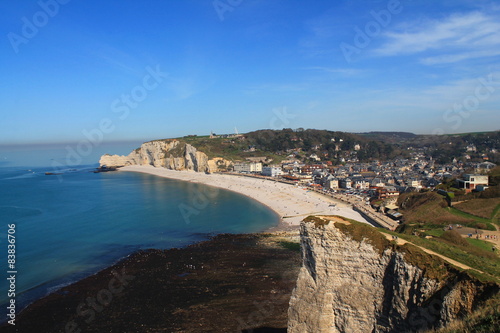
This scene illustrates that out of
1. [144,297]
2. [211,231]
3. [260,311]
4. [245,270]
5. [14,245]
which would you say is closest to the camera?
→ [260,311]

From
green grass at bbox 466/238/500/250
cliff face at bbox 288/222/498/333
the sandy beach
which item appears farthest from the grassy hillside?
cliff face at bbox 288/222/498/333

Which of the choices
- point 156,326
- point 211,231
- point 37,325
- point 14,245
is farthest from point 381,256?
point 14,245

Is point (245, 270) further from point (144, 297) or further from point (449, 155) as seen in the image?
point (449, 155)

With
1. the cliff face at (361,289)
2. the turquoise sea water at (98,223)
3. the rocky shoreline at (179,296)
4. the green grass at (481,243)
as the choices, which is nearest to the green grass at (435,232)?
the green grass at (481,243)

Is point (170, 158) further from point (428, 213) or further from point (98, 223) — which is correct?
point (428, 213)

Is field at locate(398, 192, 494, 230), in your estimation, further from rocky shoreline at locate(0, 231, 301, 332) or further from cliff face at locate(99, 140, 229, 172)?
cliff face at locate(99, 140, 229, 172)

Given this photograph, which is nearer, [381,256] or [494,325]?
[494,325]

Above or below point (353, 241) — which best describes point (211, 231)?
below
